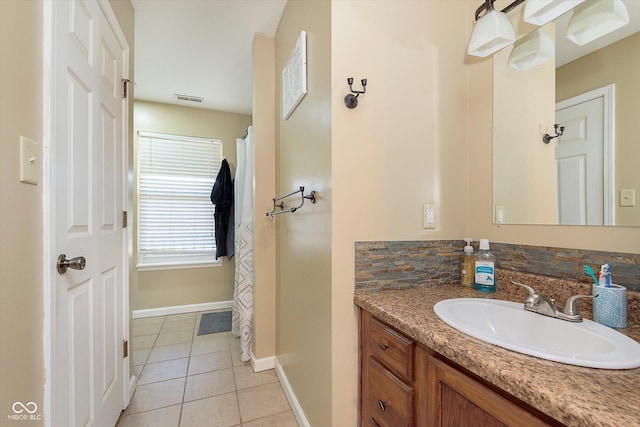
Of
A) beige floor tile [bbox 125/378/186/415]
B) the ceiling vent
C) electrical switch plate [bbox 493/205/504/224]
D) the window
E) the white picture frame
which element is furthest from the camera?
the window

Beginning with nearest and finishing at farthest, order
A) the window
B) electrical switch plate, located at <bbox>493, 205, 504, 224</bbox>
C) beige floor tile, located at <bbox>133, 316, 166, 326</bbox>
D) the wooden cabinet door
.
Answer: the wooden cabinet door
electrical switch plate, located at <bbox>493, 205, 504, 224</bbox>
beige floor tile, located at <bbox>133, 316, 166, 326</bbox>
the window

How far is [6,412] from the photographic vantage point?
2.22ft

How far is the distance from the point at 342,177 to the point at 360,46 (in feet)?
1.86

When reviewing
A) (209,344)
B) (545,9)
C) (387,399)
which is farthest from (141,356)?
(545,9)

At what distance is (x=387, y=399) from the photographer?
0.94 meters

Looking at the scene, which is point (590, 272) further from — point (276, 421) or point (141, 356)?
point (141, 356)

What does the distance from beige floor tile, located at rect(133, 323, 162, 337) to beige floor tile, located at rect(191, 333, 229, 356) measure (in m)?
0.54

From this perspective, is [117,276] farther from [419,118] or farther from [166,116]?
[166,116]

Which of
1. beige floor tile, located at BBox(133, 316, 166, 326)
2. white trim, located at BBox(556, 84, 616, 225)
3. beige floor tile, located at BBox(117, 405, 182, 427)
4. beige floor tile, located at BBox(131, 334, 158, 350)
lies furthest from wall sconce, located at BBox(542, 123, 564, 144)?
beige floor tile, located at BBox(133, 316, 166, 326)

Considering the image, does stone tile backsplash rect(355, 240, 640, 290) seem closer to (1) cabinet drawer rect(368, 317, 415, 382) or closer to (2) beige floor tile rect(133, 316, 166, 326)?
(1) cabinet drawer rect(368, 317, 415, 382)

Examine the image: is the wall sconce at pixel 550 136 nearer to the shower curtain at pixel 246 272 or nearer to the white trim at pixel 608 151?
the white trim at pixel 608 151

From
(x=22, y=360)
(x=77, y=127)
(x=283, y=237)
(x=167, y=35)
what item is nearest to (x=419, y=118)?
(x=283, y=237)

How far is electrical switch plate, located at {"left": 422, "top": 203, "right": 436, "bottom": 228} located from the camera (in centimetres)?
124

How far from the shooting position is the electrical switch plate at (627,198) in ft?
2.78
